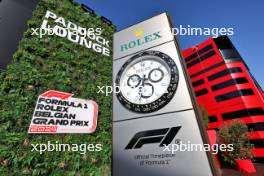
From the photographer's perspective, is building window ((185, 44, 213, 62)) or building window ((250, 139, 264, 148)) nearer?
building window ((250, 139, 264, 148))

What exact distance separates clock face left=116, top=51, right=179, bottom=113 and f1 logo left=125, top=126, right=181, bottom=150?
9.3 inches

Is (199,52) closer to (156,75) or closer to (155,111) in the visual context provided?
(156,75)

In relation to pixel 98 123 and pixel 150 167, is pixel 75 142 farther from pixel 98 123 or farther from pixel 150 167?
pixel 150 167

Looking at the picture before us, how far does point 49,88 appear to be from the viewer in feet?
8.26

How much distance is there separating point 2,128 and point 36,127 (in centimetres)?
35

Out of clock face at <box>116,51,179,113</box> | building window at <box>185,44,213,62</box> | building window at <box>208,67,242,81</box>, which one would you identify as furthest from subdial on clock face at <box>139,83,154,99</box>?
building window at <box>185,44,213,62</box>

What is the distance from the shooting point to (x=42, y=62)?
2.65 metres

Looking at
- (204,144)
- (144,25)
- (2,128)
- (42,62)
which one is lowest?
(204,144)

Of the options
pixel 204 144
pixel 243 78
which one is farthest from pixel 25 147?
pixel 243 78

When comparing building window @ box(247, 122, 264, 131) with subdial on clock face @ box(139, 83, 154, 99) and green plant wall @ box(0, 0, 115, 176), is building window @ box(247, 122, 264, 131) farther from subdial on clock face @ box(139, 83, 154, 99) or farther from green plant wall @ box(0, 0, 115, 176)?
subdial on clock face @ box(139, 83, 154, 99)

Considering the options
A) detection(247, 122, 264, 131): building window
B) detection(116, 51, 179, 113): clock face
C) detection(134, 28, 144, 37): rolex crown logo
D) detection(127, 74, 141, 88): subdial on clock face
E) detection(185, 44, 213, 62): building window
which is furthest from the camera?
detection(185, 44, 213, 62): building window

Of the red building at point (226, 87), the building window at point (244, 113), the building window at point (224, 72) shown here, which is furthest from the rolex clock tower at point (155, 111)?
the building window at point (224, 72)

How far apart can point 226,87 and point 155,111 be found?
973 inches
